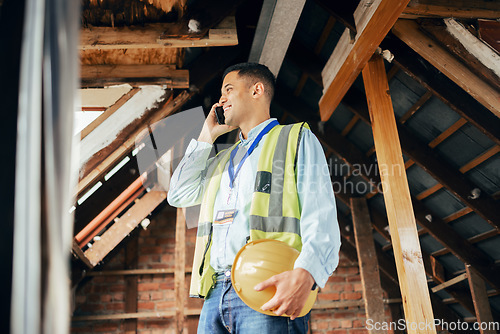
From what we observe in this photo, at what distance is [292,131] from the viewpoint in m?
1.44

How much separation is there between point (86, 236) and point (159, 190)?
1.06 m

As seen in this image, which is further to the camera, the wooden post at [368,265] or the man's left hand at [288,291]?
the wooden post at [368,265]

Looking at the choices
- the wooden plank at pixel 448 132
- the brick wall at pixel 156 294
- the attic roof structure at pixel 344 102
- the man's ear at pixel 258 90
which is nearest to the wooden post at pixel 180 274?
the attic roof structure at pixel 344 102

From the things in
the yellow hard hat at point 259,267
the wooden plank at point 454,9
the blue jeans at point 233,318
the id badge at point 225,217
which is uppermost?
the wooden plank at point 454,9

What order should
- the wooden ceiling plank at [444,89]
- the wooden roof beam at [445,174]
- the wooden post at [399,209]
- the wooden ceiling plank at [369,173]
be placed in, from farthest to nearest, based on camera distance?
the wooden ceiling plank at [369,173] < the wooden roof beam at [445,174] < the wooden ceiling plank at [444,89] < the wooden post at [399,209]

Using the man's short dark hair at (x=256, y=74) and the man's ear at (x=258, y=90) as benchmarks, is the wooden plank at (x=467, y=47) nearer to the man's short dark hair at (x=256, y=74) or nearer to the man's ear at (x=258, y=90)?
the man's short dark hair at (x=256, y=74)

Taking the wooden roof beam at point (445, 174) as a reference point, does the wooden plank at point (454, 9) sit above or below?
above

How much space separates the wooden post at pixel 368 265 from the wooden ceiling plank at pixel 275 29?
248 centimetres

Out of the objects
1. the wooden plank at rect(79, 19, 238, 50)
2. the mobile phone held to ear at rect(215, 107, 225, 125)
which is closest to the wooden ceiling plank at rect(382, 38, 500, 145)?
the wooden plank at rect(79, 19, 238, 50)

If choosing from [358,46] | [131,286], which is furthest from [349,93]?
[131,286]

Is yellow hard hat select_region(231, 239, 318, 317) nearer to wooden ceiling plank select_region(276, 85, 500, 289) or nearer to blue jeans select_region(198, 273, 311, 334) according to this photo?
blue jeans select_region(198, 273, 311, 334)

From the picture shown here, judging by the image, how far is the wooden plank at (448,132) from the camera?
134 inches

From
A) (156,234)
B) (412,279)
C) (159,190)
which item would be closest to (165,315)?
(156,234)

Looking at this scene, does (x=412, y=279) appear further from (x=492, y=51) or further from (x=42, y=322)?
(x=42, y=322)
